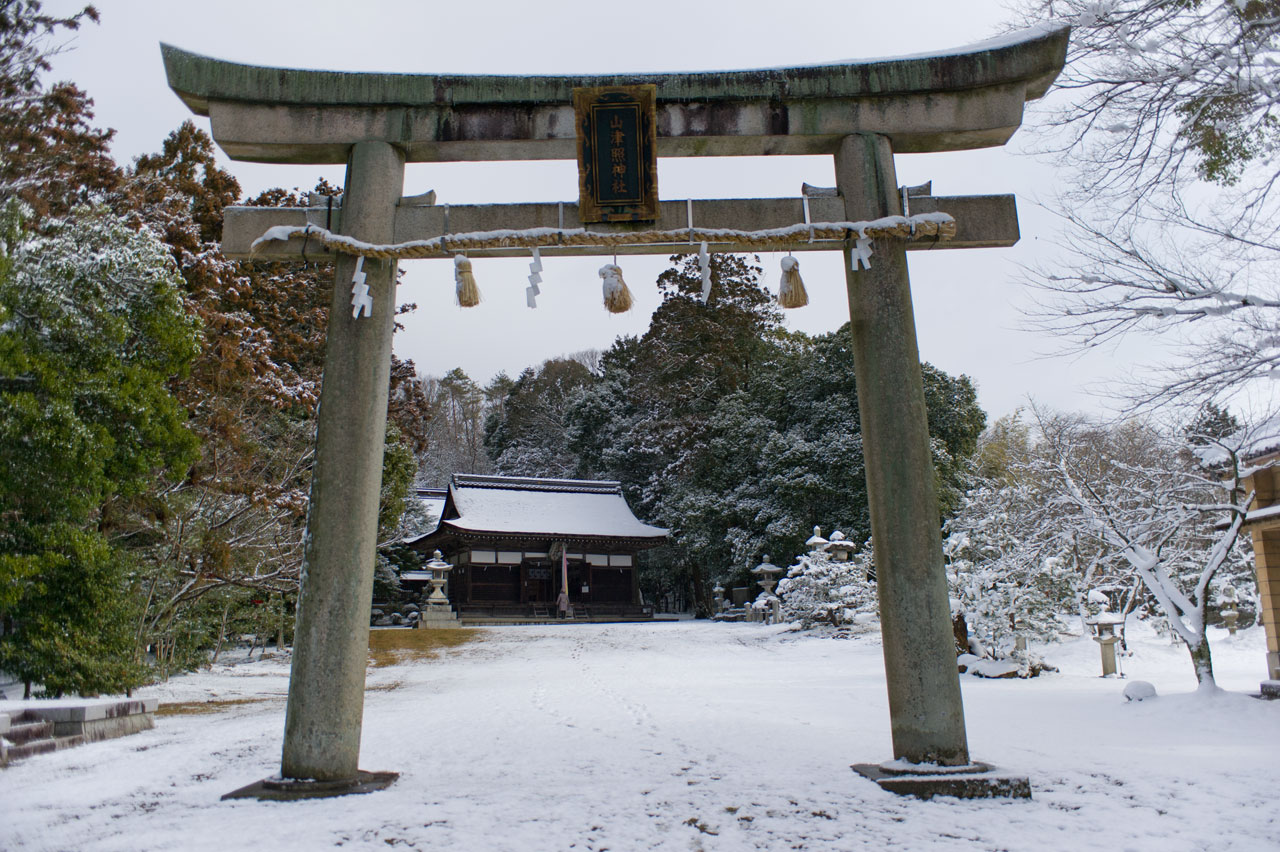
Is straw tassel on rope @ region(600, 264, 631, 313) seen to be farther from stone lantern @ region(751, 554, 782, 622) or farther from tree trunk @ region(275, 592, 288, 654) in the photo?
stone lantern @ region(751, 554, 782, 622)

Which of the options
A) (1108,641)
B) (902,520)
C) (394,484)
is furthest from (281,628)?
(902,520)

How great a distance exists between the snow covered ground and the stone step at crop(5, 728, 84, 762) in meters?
0.28

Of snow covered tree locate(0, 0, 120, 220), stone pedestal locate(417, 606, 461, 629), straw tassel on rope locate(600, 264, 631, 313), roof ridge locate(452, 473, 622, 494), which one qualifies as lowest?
stone pedestal locate(417, 606, 461, 629)

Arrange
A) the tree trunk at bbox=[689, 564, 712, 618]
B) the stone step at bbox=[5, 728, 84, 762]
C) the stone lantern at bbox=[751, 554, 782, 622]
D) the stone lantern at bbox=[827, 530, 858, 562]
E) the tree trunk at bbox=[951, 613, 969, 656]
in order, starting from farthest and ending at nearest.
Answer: the tree trunk at bbox=[689, 564, 712, 618]
the stone lantern at bbox=[751, 554, 782, 622]
the stone lantern at bbox=[827, 530, 858, 562]
the tree trunk at bbox=[951, 613, 969, 656]
the stone step at bbox=[5, 728, 84, 762]

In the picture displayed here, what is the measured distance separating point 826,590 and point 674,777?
14147mm

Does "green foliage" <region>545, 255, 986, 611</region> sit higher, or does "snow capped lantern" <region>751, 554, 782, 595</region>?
"green foliage" <region>545, 255, 986, 611</region>

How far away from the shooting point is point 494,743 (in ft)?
19.0

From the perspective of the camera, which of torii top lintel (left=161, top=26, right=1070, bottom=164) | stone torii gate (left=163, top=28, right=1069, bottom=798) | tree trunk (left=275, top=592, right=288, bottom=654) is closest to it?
stone torii gate (left=163, top=28, right=1069, bottom=798)

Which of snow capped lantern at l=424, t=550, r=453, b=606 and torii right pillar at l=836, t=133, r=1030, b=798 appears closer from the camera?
torii right pillar at l=836, t=133, r=1030, b=798

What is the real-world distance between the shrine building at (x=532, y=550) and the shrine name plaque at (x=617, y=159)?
2034cm

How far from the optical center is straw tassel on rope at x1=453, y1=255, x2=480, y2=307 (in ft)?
15.8

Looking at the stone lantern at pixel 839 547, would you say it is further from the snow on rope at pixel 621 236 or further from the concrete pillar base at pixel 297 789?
the concrete pillar base at pixel 297 789

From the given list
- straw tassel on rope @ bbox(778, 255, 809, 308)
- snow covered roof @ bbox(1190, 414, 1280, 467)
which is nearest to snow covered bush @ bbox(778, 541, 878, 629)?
snow covered roof @ bbox(1190, 414, 1280, 467)

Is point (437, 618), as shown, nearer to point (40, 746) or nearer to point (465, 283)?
point (40, 746)
